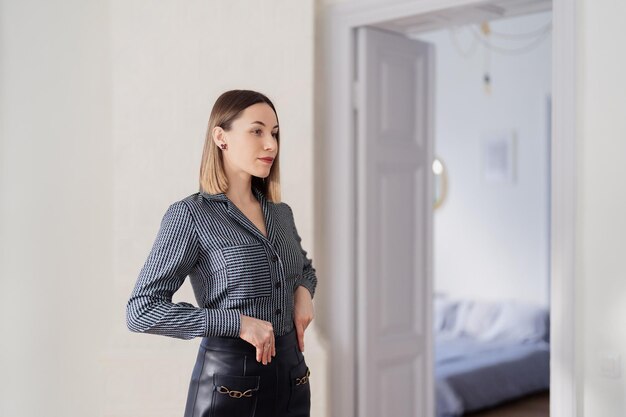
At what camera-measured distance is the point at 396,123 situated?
12.5 ft

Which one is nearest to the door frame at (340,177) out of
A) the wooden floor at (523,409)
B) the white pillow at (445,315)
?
the wooden floor at (523,409)

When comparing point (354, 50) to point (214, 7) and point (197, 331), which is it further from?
point (197, 331)

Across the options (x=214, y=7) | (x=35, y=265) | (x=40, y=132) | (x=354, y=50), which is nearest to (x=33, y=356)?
(x=35, y=265)

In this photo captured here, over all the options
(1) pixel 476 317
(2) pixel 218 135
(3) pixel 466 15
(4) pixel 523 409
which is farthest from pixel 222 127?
(1) pixel 476 317

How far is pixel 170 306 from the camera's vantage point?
2115 mm

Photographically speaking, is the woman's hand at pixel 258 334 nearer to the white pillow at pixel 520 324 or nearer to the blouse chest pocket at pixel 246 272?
the blouse chest pocket at pixel 246 272

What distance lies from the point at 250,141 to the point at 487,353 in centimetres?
446

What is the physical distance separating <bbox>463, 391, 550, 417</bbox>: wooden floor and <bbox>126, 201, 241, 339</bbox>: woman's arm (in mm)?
3911

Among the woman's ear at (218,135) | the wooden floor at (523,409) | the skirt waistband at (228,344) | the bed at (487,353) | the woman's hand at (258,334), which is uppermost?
the woman's ear at (218,135)

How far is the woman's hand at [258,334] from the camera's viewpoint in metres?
2.12

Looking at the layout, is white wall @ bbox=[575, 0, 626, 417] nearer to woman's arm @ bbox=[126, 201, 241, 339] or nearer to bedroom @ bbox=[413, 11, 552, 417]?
woman's arm @ bbox=[126, 201, 241, 339]

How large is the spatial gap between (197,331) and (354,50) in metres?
1.95

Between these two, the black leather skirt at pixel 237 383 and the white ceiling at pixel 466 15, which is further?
the white ceiling at pixel 466 15

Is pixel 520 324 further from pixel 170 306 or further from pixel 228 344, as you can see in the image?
pixel 170 306
